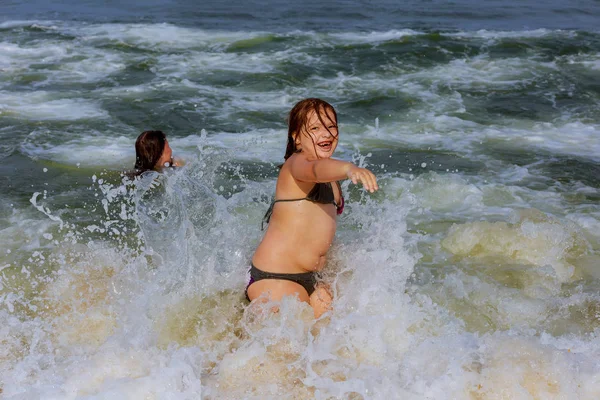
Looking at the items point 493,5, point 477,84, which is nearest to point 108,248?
point 477,84

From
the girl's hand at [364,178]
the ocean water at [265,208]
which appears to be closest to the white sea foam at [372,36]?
the ocean water at [265,208]

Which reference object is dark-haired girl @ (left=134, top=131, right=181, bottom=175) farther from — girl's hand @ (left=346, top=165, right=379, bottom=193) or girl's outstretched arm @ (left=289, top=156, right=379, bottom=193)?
girl's hand @ (left=346, top=165, right=379, bottom=193)

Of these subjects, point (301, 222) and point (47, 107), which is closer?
point (301, 222)

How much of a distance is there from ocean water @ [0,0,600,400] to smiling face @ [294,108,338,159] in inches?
33.5

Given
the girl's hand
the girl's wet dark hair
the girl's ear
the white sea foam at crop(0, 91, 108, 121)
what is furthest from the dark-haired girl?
the girl's hand

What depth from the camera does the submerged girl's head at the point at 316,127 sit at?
14.0ft

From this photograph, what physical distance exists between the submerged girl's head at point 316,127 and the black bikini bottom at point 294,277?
78 centimetres

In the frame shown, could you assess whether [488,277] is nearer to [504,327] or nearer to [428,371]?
[504,327]

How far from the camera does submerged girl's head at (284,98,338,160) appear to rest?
4.26 m

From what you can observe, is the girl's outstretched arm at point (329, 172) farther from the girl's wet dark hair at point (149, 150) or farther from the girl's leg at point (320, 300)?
the girl's wet dark hair at point (149, 150)

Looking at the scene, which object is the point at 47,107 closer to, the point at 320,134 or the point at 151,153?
the point at 151,153

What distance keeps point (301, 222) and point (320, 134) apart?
0.56 metres

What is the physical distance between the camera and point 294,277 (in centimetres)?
448

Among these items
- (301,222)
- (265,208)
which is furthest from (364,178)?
(265,208)
